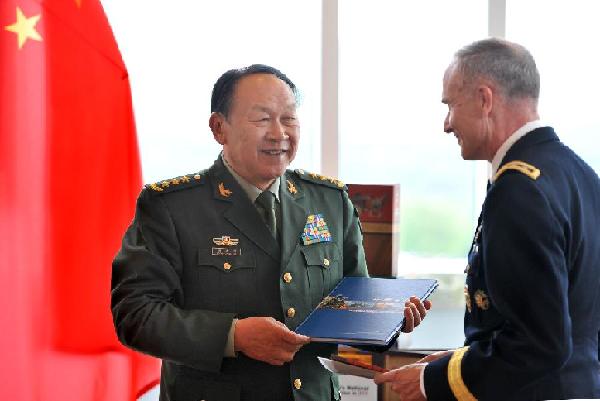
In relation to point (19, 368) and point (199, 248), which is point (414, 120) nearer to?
point (199, 248)

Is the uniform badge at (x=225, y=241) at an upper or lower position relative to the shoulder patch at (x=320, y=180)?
lower

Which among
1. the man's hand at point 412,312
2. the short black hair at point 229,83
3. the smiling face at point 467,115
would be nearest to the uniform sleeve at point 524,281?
the smiling face at point 467,115

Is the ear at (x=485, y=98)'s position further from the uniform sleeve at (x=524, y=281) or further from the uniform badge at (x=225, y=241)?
the uniform badge at (x=225, y=241)

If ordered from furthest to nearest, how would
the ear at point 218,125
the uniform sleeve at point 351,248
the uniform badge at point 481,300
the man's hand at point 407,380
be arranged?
the uniform sleeve at point 351,248, the ear at point 218,125, the man's hand at point 407,380, the uniform badge at point 481,300

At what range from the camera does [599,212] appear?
1484mm

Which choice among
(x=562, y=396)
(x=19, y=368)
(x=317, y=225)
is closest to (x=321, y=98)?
(x=317, y=225)

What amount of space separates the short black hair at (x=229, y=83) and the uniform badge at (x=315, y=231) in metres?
0.34

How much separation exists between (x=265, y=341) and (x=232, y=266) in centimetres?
24

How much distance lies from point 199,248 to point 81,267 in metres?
0.69

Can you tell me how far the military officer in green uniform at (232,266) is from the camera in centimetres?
168

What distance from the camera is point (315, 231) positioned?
191 centimetres

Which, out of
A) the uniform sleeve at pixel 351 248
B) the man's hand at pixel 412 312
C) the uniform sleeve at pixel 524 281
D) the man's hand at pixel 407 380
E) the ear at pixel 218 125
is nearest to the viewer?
the uniform sleeve at pixel 524 281

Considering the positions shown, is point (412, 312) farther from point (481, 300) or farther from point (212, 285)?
point (212, 285)

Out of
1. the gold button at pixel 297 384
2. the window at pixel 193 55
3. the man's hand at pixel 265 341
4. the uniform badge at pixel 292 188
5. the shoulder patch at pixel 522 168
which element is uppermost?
the window at pixel 193 55
